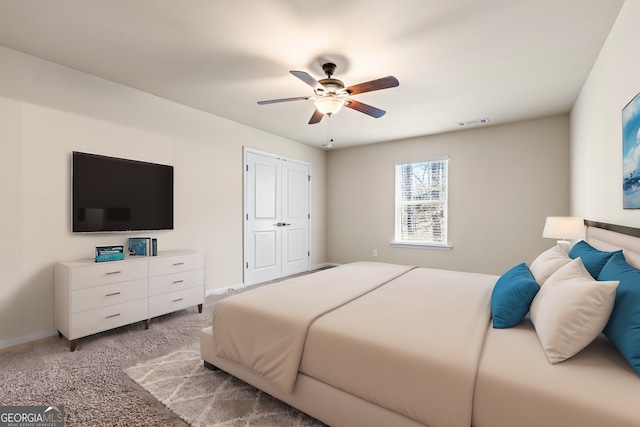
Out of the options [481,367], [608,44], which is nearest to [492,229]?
[608,44]

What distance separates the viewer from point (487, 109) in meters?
3.90

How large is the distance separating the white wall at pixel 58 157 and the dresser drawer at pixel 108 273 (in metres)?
0.51

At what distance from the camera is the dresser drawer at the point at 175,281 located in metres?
3.08

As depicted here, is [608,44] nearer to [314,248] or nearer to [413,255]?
[413,255]

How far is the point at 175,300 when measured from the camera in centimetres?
327

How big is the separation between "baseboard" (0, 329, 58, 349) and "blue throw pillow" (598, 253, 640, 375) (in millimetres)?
4071

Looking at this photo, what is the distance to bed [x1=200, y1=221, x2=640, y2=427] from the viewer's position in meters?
1.10

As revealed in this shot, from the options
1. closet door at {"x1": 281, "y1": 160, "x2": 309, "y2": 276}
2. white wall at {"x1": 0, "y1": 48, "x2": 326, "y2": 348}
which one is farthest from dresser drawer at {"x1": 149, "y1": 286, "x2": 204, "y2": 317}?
closet door at {"x1": 281, "y1": 160, "x2": 309, "y2": 276}

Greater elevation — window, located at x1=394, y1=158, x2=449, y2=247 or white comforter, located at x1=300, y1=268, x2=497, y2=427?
window, located at x1=394, y1=158, x2=449, y2=247

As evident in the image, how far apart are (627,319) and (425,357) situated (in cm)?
79

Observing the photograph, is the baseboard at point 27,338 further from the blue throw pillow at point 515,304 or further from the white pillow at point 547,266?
the white pillow at point 547,266

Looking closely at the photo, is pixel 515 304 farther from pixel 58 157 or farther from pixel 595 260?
pixel 58 157

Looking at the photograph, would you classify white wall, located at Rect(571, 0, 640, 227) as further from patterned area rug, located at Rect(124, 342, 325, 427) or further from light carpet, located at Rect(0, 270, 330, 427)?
light carpet, located at Rect(0, 270, 330, 427)

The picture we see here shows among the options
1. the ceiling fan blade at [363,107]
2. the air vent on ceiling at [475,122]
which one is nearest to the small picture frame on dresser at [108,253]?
the ceiling fan blade at [363,107]
